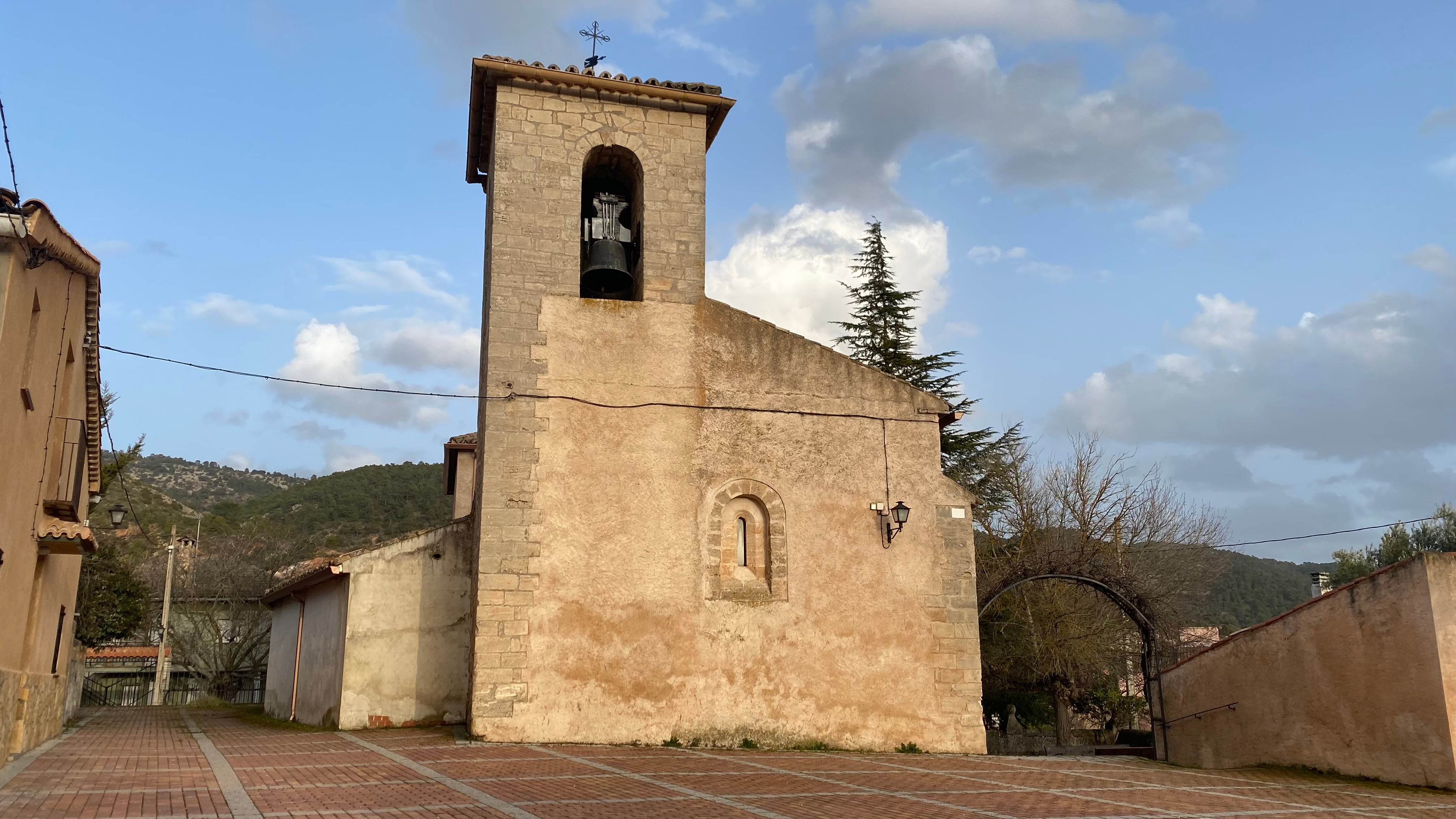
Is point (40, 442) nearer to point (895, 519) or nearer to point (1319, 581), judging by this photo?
point (895, 519)

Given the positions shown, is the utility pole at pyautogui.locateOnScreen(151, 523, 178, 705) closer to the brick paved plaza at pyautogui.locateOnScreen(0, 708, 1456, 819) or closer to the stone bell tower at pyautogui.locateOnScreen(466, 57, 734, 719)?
the brick paved plaza at pyautogui.locateOnScreen(0, 708, 1456, 819)

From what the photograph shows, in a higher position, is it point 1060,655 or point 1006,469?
point 1006,469

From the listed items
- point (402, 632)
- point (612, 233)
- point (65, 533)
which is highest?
point (612, 233)

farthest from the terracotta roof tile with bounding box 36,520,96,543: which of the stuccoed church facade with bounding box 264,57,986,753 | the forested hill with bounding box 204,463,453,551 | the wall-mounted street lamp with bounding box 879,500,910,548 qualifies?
the forested hill with bounding box 204,463,453,551

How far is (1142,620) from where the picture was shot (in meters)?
15.2

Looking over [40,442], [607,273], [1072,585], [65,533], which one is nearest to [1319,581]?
[1072,585]

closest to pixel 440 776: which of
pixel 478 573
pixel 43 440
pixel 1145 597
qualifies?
pixel 478 573

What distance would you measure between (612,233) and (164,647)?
2726 centimetres

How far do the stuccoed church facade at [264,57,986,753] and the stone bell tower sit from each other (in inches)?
1.2

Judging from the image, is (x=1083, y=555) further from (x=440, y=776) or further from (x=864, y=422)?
(x=440, y=776)

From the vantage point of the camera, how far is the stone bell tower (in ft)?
42.0

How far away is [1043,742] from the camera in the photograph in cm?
2252

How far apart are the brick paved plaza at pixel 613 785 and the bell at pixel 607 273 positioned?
20.9ft

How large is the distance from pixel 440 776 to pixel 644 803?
2.31 metres
